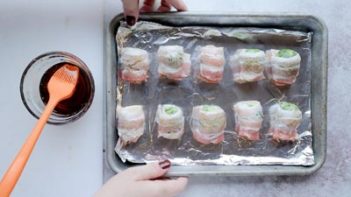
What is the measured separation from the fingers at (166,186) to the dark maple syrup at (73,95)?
0.16 metres

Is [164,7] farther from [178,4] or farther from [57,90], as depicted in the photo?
[57,90]

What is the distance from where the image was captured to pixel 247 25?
792mm

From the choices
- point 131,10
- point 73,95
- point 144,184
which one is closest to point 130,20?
point 131,10

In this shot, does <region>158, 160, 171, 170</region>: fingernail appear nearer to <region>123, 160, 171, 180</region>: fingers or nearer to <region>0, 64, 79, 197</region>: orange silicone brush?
<region>123, 160, 171, 180</region>: fingers

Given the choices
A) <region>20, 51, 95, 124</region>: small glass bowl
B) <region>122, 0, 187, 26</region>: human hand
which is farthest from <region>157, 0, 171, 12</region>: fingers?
<region>20, 51, 95, 124</region>: small glass bowl

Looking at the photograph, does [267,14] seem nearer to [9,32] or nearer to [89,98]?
[89,98]

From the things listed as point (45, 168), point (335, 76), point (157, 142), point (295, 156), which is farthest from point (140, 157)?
point (335, 76)

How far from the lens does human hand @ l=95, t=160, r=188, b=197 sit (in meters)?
0.71

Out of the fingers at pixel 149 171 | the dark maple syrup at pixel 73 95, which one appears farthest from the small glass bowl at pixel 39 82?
the fingers at pixel 149 171

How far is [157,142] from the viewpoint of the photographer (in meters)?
0.79

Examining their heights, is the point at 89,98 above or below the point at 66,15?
below

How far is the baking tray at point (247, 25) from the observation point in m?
0.76

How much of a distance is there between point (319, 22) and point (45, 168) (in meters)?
0.51

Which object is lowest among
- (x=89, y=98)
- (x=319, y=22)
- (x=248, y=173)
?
(x=248, y=173)
